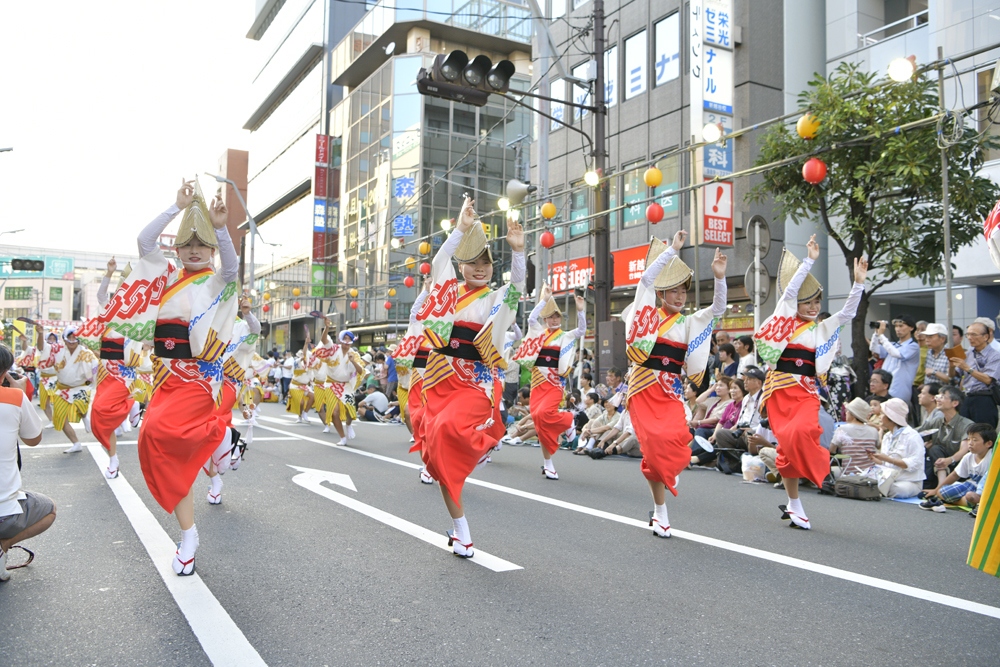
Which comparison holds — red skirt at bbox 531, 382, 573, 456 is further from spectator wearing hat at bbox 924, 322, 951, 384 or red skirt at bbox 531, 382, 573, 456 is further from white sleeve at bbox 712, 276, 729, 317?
spectator wearing hat at bbox 924, 322, 951, 384

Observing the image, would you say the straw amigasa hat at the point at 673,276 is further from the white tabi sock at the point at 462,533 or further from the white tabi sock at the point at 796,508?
the white tabi sock at the point at 462,533

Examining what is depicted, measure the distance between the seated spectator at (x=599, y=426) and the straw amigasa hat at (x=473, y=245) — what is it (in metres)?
6.70

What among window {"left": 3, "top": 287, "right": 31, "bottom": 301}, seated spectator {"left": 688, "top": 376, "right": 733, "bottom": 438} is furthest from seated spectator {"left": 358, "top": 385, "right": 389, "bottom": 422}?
window {"left": 3, "top": 287, "right": 31, "bottom": 301}

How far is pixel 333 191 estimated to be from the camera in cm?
4716

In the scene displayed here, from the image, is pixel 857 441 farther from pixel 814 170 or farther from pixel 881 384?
pixel 814 170

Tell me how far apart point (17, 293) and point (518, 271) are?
96.0m

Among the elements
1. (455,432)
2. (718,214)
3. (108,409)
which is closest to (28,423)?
(455,432)

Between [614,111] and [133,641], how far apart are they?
21.2m

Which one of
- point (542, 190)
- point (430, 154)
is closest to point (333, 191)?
point (430, 154)

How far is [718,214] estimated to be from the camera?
1722cm

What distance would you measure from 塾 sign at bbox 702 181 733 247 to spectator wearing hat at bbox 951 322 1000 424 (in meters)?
8.58

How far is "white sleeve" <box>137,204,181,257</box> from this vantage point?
4875 mm

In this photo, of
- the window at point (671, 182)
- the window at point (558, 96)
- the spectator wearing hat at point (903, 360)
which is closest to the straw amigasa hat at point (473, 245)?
the spectator wearing hat at point (903, 360)

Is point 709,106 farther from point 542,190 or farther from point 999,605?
point 999,605
